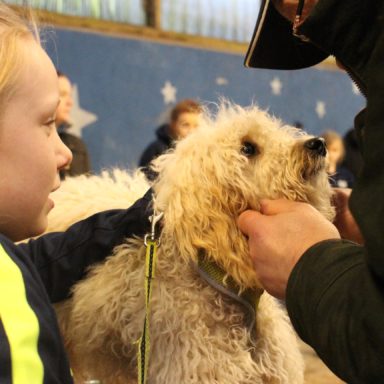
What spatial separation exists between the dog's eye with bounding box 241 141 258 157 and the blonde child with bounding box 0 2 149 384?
1.65 feet

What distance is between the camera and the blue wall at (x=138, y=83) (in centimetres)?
445

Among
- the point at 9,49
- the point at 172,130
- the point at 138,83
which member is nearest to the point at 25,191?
the point at 9,49

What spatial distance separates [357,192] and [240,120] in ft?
2.78

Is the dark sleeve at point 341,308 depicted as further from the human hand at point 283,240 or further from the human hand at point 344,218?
the human hand at point 344,218

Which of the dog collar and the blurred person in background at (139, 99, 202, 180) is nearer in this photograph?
the dog collar

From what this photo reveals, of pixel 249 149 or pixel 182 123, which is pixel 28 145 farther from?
pixel 182 123

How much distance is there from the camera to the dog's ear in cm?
126

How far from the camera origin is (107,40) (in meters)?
4.55

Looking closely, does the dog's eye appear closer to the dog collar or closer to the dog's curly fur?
the dog's curly fur

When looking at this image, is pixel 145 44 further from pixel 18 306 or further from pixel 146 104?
pixel 18 306

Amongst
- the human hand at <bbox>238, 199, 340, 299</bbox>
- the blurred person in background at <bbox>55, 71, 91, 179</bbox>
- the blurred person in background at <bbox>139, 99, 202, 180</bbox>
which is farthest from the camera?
the blurred person in background at <bbox>139, 99, 202, 180</bbox>

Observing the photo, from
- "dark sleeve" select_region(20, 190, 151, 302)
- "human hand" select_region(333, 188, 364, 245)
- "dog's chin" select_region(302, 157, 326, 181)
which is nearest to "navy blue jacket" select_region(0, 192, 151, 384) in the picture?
"dark sleeve" select_region(20, 190, 151, 302)

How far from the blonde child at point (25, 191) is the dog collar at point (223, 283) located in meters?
0.45

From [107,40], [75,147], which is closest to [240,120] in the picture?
[75,147]
